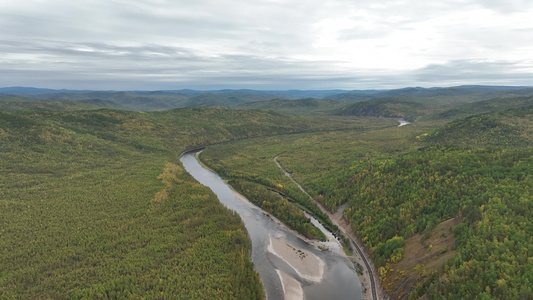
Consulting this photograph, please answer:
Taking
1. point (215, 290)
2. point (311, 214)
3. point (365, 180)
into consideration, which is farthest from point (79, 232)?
point (365, 180)

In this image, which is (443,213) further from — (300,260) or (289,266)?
(289,266)

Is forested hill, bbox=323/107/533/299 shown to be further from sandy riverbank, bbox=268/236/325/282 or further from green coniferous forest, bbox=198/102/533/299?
sandy riverbank, bbox=268/236/325/282

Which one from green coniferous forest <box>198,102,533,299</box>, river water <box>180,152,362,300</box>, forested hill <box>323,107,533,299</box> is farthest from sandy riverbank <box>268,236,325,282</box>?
forested hill <box>323,107,533,299</box>

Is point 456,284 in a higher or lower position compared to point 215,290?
higher

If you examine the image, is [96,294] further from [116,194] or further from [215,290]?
[116,194]

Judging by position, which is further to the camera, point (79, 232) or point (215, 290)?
point (79, 232)

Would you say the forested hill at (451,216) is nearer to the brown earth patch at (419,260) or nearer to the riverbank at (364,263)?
the brown earth patch at (419,260)

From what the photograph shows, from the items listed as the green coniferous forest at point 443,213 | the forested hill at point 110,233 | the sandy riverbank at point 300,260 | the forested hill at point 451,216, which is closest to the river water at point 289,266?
the sandy riverbank at point 300,260
